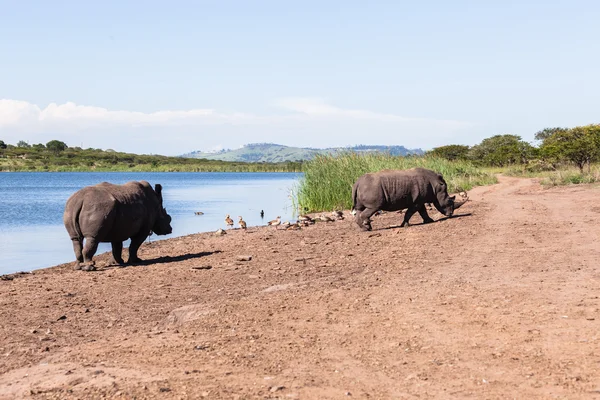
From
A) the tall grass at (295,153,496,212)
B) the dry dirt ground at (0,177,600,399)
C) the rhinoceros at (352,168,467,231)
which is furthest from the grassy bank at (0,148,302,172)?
the dry dirt ground at (0,177,600,399)

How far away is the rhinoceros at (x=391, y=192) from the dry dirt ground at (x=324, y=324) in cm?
333

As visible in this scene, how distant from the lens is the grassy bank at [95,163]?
4970 inches

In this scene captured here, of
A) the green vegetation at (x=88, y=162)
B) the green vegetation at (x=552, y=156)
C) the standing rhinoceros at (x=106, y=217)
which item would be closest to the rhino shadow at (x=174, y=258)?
the standing rhinoceros at (x=106, y=217)

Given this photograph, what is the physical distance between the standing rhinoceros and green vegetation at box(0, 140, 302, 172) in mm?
99600

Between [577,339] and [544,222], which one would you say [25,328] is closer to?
[577,339]

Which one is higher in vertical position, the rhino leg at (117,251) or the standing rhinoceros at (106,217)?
the standing rhinoceros at (106,217)

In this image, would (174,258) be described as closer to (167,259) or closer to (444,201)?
(167,259)

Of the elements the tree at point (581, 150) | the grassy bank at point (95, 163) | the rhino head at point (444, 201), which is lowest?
→ the grassy bank at point (95, 163)

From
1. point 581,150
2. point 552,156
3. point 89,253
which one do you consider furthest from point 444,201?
point 552,156

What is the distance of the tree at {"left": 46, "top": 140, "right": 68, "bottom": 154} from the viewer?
153375mm

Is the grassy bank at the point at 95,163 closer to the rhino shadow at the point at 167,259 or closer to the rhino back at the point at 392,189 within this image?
the rhino back at the point at 392,189

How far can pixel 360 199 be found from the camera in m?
18.0

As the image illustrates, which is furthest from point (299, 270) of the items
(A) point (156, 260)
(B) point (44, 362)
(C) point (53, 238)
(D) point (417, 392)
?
(C) point (53, 238)

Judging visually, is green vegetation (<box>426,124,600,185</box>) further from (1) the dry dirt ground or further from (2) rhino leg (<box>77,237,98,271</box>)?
(2) rhino leg (<box>77,237,98,271</box>)
